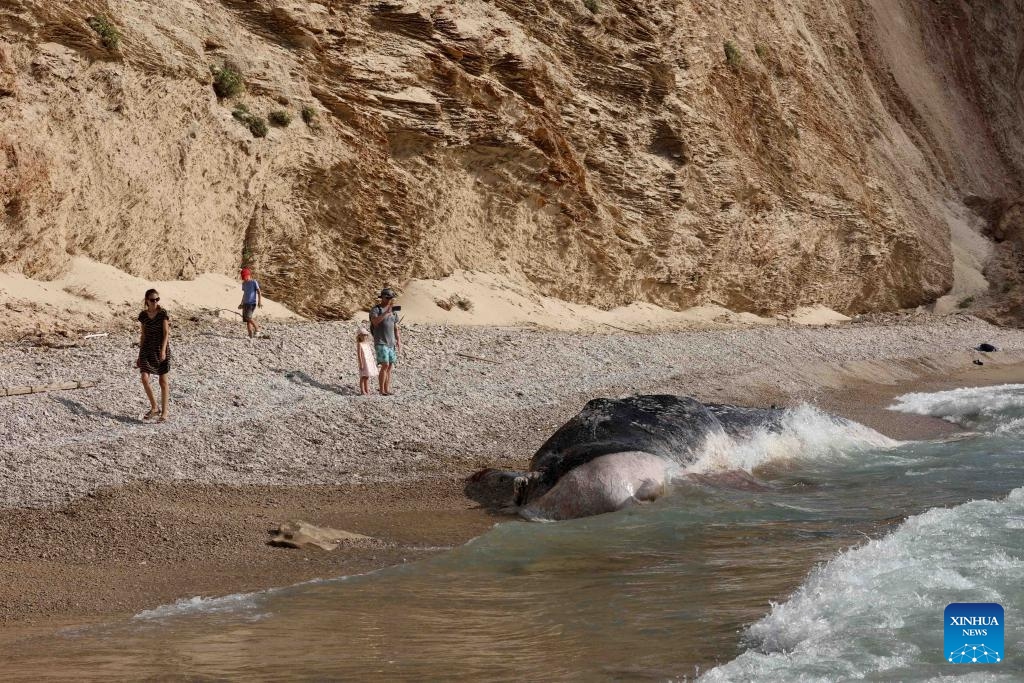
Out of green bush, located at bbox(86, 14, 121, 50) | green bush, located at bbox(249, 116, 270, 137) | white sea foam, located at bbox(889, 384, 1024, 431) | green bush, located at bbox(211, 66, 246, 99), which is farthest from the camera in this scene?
green bush, located at bbox(249, 116, 270, 137)

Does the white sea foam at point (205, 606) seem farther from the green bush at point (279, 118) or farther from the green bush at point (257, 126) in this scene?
the green bush at point (279, 118)

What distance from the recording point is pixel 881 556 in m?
6.82

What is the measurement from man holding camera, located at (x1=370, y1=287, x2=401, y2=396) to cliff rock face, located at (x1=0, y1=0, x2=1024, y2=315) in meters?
5.27

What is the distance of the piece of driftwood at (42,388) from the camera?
11.2 meters

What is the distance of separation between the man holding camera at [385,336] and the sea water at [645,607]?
5.75 m

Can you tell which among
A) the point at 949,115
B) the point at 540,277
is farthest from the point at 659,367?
the point at 949,115

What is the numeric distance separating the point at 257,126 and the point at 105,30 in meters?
3.16

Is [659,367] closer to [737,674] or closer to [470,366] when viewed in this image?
[470,366]

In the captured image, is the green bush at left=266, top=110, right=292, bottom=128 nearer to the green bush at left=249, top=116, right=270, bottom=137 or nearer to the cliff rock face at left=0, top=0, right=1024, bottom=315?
the cliff rock face at left=0, top=0, right=1024, bottom=315

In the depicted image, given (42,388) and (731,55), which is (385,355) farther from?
(731,55)

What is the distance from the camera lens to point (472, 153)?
879 inches

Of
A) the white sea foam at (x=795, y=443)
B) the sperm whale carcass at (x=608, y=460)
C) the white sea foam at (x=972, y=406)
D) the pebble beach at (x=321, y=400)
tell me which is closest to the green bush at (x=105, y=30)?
the pebble beach at (x=321, y=400)

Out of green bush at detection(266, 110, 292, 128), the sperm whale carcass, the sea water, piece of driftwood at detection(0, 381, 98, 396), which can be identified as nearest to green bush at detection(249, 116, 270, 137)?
green bush at detection(266, 110, 292, 128)

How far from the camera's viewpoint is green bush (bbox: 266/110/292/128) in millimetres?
19353
